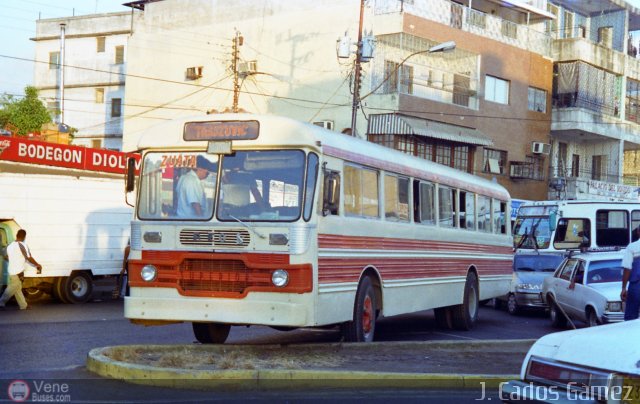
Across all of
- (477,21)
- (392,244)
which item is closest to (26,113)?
(477,21)

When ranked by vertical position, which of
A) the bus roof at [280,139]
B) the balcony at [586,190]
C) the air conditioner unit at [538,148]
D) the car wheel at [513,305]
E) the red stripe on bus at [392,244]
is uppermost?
the air conditioner unit at [538,148]

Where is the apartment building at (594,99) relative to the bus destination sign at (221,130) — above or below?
above

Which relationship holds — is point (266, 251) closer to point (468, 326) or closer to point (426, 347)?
point (426, 347)

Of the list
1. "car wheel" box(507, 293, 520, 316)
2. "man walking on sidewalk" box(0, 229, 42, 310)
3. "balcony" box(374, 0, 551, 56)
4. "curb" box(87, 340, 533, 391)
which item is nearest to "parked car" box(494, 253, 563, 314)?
"car wheel" box(507, 293, 520, 316)

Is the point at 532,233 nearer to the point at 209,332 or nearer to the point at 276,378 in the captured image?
the point at 209,332

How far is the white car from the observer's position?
6.25m

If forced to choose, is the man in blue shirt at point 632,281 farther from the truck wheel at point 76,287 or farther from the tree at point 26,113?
the tree at point 26,113

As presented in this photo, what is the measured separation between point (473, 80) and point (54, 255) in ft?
83.5

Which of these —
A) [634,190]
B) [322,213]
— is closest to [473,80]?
[634,190]

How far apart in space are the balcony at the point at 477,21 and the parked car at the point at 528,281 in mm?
15037

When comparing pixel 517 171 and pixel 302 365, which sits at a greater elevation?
pixel 517 171

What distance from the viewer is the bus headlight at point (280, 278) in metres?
11.7

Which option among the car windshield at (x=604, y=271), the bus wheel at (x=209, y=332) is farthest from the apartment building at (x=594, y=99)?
the bus wheel at (x=209, y=332)

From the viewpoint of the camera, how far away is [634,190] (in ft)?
169
